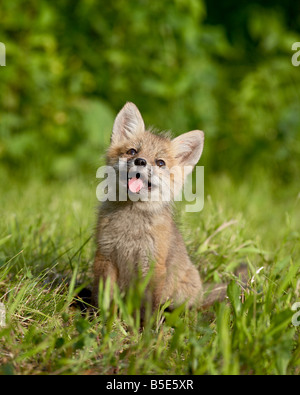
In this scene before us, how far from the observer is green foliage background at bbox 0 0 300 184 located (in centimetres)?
651

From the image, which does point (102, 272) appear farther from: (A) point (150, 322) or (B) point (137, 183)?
(A) point (150, 322)

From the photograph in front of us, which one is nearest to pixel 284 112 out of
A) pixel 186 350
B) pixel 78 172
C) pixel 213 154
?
pixel 213 154

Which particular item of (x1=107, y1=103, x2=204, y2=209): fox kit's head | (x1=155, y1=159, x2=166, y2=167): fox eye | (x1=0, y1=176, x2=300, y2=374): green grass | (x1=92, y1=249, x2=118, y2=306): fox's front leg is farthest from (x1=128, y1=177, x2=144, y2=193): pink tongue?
(x1=0, y1=176, x2=300, y2=374): green grass

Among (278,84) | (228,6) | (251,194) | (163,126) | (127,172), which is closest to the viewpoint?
(127,172)

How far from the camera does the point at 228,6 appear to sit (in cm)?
771

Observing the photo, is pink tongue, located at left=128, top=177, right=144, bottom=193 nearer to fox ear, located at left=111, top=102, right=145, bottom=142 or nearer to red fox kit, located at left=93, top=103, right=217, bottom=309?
red fox kit, located at left=93, top=103, right=217, bottom=309

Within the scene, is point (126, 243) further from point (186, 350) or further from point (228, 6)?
point (228, 6)

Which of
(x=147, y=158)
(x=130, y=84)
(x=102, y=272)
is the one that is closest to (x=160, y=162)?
(x=147, y=158)

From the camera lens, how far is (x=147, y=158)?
308 centimetres

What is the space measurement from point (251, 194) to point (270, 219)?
70 cm

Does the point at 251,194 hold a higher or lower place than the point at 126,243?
higher

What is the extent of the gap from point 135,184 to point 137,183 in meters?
0.01

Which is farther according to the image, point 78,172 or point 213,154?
point 213,154

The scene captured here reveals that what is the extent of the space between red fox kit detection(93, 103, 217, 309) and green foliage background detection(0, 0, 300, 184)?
321 centimetres
